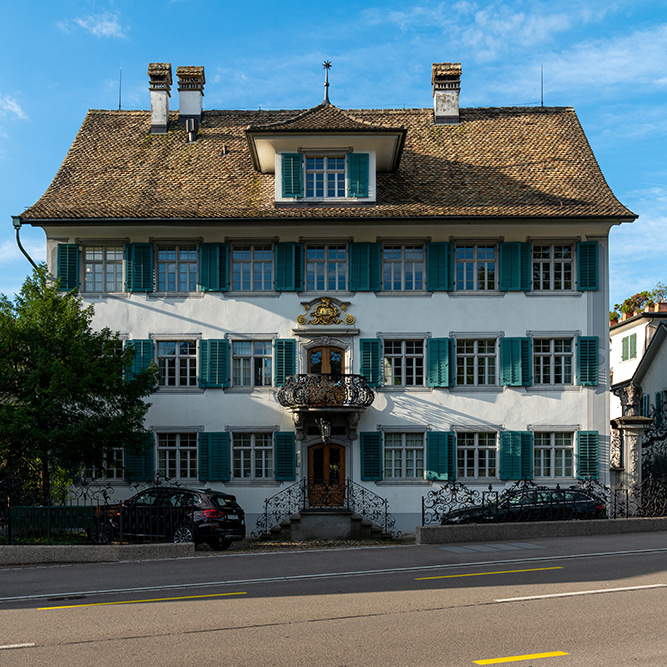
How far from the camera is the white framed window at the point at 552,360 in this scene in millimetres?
25734

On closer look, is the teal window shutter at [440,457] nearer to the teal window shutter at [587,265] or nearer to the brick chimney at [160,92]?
the teal window shutter at [587,265]

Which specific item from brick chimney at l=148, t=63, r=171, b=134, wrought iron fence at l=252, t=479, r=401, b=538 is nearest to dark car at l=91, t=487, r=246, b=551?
wrought iron fence at l=252, t=479, r=401, b=538

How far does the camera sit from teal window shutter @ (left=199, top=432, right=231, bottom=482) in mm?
25297

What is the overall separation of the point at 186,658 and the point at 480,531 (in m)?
12.6

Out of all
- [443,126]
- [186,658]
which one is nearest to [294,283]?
[443,126]

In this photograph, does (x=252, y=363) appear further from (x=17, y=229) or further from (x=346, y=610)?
(x=346, y=610)

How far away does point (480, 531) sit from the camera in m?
19.8

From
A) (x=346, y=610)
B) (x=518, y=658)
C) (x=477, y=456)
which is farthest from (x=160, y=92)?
(x=518, y=658)

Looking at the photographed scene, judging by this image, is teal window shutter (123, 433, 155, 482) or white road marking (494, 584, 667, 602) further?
teal window shutter (123, 433, 155, 482)

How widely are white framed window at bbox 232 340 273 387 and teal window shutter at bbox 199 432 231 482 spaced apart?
168 centimetres

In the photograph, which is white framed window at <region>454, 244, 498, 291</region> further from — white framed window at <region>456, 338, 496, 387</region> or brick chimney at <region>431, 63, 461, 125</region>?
brick chimney at <region>431, 63, 461, 125</region>

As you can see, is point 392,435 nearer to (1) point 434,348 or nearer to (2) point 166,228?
(1) point 434,348

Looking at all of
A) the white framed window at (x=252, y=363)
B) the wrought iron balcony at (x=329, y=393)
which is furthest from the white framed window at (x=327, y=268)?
the wrought iron balcony at (x=329, y=393)

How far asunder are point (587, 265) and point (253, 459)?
11336 mm
